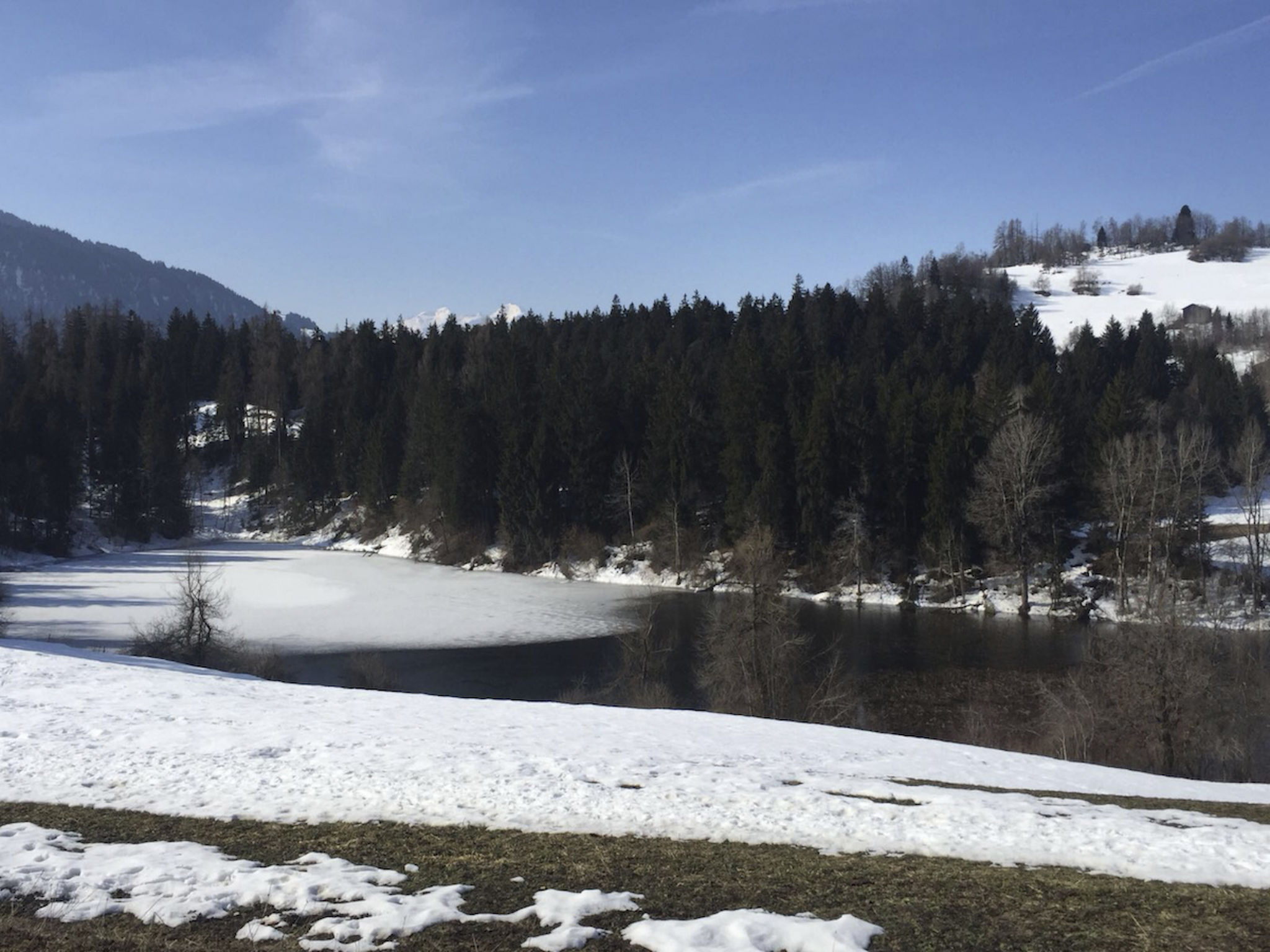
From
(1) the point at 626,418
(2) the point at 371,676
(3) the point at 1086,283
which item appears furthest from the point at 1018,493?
(3) the point at 1086,283

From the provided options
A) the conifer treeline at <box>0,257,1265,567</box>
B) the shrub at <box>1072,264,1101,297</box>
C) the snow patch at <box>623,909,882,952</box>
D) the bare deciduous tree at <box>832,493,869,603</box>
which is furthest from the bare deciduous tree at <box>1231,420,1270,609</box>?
the shrub at <box>1072,264,1101,297</box>

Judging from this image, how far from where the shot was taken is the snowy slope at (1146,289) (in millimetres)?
140125

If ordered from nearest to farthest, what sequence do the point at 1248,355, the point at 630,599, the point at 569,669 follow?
the point at 569,669
the point at 630,599
the point at 1248,355

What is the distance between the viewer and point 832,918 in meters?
7.42

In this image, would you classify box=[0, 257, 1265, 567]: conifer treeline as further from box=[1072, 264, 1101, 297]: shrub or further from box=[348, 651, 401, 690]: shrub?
box=[1072, 264, 1101, 297]: shrub

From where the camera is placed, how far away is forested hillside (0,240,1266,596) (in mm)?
57125

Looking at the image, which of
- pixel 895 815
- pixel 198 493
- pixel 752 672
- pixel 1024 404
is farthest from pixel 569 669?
pixel 198 493

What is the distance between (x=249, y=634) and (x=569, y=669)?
1791 cm

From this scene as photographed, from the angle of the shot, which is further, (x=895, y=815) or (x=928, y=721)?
(x=928, y=721)

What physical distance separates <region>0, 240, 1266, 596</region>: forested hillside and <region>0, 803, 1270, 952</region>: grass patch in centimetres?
4558

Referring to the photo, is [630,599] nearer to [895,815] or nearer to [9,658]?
[9,658]

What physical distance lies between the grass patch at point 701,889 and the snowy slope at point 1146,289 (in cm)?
12705

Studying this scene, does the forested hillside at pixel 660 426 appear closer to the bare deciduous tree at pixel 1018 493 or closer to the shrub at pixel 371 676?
the bare deciduous tree at pixel 1018 493

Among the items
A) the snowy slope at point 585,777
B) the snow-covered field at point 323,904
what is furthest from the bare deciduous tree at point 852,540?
the snow-covered field at point 323,904
